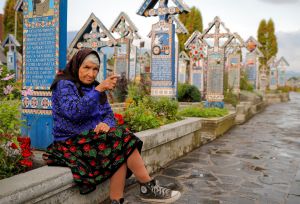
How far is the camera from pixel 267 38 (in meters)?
46.1

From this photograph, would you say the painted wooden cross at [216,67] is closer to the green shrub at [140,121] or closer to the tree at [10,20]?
the green shrub at [140,121]

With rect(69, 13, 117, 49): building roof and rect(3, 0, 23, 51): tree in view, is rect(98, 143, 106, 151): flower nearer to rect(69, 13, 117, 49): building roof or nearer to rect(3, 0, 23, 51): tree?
rect(69, 13, 117, 49): building roof

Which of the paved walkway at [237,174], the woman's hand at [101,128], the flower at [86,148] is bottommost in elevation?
the paved walkway at [237,174]

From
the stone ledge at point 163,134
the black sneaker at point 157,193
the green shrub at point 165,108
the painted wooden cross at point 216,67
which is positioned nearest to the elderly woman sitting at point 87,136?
the black sneaker at point 157,193

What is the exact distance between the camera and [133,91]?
9.57 meters

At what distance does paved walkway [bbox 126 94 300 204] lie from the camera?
144 inches

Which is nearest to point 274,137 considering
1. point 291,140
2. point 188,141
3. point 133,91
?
point 291,140

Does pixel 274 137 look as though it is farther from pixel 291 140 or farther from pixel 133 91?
pixel 133 91

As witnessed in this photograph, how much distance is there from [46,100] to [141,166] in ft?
5.99

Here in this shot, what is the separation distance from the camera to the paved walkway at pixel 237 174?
12.0 ft

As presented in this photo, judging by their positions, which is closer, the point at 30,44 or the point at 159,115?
the point at 30,44

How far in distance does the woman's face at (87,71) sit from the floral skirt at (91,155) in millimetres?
506

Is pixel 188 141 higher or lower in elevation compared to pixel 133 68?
lower

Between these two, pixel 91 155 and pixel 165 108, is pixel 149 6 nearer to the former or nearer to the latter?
pixel 165 108
